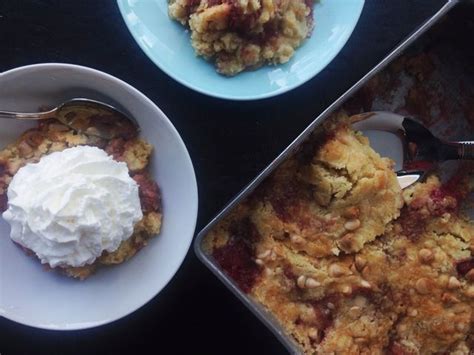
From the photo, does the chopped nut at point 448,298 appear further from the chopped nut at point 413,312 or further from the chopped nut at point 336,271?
the chopped nut at point 336,271

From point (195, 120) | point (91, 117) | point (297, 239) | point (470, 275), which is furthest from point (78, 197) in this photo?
point (470, 275)

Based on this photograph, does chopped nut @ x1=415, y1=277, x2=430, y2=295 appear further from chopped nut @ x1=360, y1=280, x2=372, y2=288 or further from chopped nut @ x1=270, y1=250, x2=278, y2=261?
chopped nut @ x1=270, y1=250, x2=278, y2=261

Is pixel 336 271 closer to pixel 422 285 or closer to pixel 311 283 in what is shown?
pixel 311 283

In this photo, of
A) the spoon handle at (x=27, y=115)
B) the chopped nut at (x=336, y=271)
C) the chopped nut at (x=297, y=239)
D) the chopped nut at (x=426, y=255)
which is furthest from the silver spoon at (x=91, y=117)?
the chopped nut at (x=426, y=255)

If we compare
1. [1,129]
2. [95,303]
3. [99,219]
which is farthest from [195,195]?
[1,129]

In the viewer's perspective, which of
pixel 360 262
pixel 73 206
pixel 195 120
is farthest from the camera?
pixel 195 120

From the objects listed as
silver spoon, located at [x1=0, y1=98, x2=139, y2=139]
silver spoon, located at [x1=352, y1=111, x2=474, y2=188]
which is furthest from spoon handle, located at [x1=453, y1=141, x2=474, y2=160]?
silver spoon, located at [x1=0, y1=98, x2=139, y2=139]
